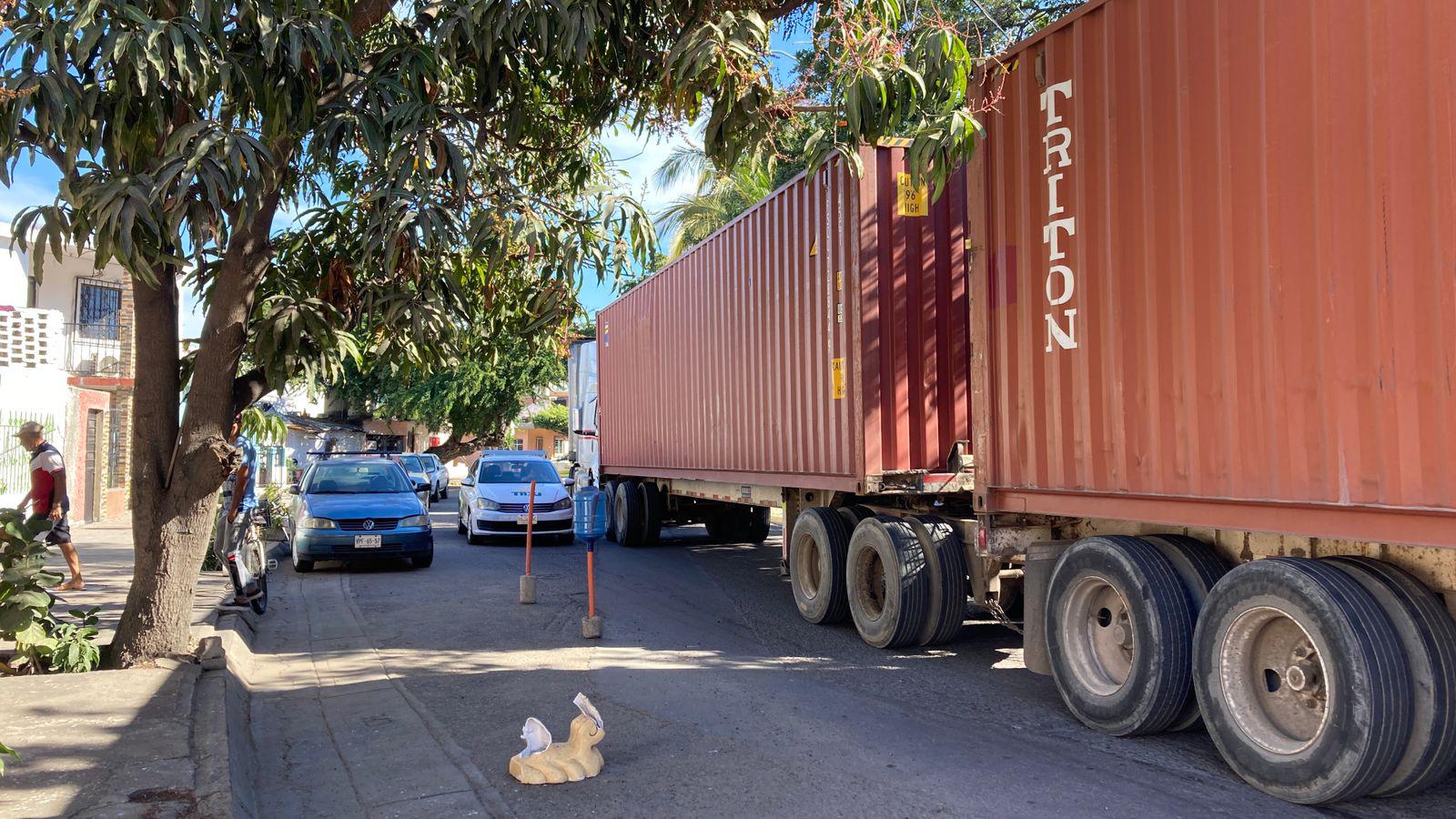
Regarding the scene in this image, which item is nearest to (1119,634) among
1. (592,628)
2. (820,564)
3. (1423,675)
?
(1423,675)

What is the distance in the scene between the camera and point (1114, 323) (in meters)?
5.45

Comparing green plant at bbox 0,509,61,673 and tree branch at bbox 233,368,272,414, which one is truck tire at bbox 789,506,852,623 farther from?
green plant at bbox 0,509,61,673

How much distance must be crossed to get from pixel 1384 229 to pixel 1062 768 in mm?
2760

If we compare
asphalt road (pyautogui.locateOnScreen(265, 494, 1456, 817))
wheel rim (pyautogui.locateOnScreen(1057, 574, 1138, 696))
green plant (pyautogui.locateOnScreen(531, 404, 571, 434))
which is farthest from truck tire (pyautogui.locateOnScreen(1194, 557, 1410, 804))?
green plant (pyautogui.locateOnScreen(531, 404, 571, 434))

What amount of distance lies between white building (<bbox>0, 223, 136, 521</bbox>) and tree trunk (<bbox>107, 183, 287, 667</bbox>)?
867 centimetres

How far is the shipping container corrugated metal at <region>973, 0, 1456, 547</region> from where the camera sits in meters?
3.93

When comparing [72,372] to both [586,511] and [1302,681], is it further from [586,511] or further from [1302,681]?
[1302,681]

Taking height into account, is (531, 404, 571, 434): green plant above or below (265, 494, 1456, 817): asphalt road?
above

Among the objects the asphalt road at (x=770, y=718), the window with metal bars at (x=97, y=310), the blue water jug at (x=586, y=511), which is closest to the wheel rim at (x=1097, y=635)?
the asphalt road at (x=770, y=718)

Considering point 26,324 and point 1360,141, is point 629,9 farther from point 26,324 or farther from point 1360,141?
point 26,324

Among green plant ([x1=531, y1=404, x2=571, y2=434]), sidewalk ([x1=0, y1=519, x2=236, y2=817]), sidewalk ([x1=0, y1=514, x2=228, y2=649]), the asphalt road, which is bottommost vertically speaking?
the asphalt road

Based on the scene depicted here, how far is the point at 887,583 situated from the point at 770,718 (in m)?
2.15

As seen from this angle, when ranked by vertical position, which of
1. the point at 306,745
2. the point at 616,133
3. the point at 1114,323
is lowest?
the point at 306,745

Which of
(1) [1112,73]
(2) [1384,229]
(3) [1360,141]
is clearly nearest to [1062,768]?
(2) [1384,229]
